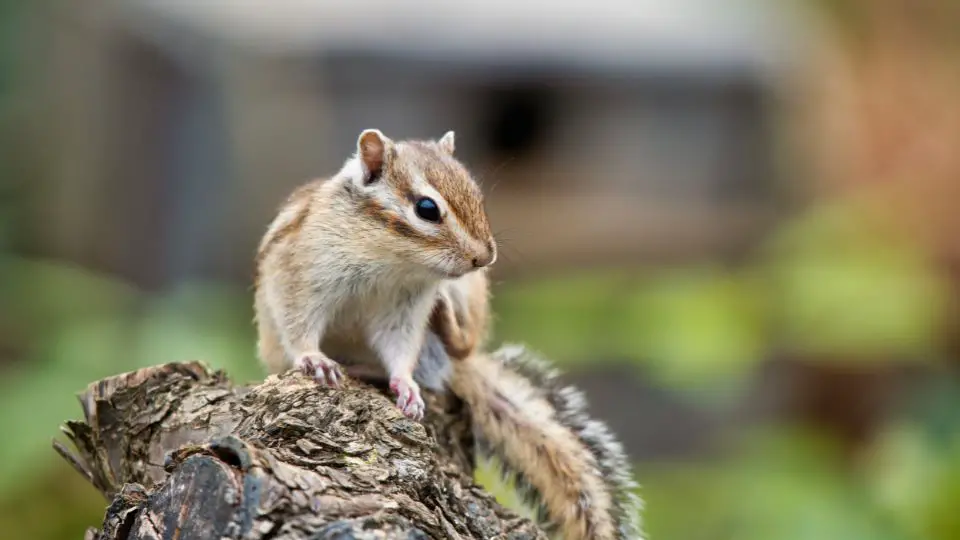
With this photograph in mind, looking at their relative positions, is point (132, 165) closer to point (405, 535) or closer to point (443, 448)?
point (443, 448)

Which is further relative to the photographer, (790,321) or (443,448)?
(790,321)

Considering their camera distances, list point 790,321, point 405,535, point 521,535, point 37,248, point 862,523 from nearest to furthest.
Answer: point 405,535, point 521,535, point 862,523, point 790,321, point 37,248

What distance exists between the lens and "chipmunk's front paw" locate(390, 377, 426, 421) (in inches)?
104

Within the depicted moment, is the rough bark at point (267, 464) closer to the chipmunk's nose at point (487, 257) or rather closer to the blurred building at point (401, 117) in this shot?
the chipmunk's nose at point (487, 257)

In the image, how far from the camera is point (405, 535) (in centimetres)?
179

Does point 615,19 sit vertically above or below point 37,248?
above

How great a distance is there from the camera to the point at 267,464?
5.92ft

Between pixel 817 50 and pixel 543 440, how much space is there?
213 inches

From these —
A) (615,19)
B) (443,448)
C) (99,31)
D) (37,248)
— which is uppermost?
(615,19)

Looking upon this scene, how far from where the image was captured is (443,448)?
275cm

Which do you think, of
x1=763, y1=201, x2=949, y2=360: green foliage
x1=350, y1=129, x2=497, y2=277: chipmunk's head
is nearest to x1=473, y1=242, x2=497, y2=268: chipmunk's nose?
x1=350, y1=129, x2=497, y2=277: chipmunk's head

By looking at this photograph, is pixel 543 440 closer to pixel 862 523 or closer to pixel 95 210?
pixel 862 523

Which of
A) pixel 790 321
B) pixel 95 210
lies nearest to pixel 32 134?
pixel 95 210

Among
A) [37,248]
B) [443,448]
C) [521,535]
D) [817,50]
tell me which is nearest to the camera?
[521,535]
